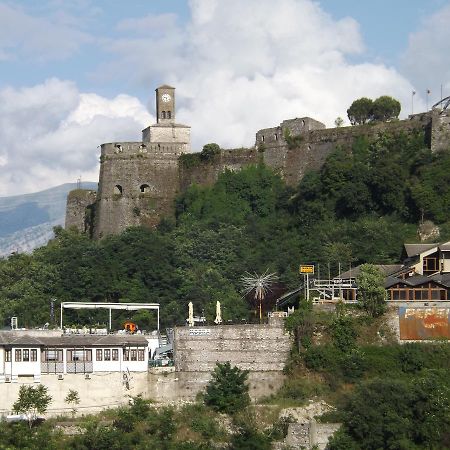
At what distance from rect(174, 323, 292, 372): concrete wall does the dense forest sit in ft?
25.5

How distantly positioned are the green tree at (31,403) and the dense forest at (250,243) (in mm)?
12997

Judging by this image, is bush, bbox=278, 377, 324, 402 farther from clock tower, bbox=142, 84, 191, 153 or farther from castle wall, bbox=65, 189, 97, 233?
castle wall, bbox=65, 189, 97, 233

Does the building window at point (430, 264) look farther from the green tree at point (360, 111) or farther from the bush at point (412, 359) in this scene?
the green tree at point (360, 111)

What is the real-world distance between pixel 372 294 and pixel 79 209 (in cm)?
3655

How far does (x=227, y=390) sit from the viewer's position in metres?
57.1

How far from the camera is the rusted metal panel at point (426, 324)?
Result: 193ft

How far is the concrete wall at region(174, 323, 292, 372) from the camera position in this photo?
193 ft

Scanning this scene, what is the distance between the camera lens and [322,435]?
5516cm

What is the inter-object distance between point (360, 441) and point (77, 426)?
1174cm

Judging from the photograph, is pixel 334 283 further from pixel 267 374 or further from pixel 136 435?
pixel 136 435

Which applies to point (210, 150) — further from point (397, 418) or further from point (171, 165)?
point (397, 418)

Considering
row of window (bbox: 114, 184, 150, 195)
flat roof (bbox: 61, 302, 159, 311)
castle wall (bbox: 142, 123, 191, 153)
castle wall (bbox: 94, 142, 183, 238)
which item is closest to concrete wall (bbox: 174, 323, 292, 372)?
flat roof (bbox: 61, 302, 159, 311)

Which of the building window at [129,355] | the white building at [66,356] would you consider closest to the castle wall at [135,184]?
the white building at [66,356]

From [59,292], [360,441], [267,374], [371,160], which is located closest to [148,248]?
[59,292]
